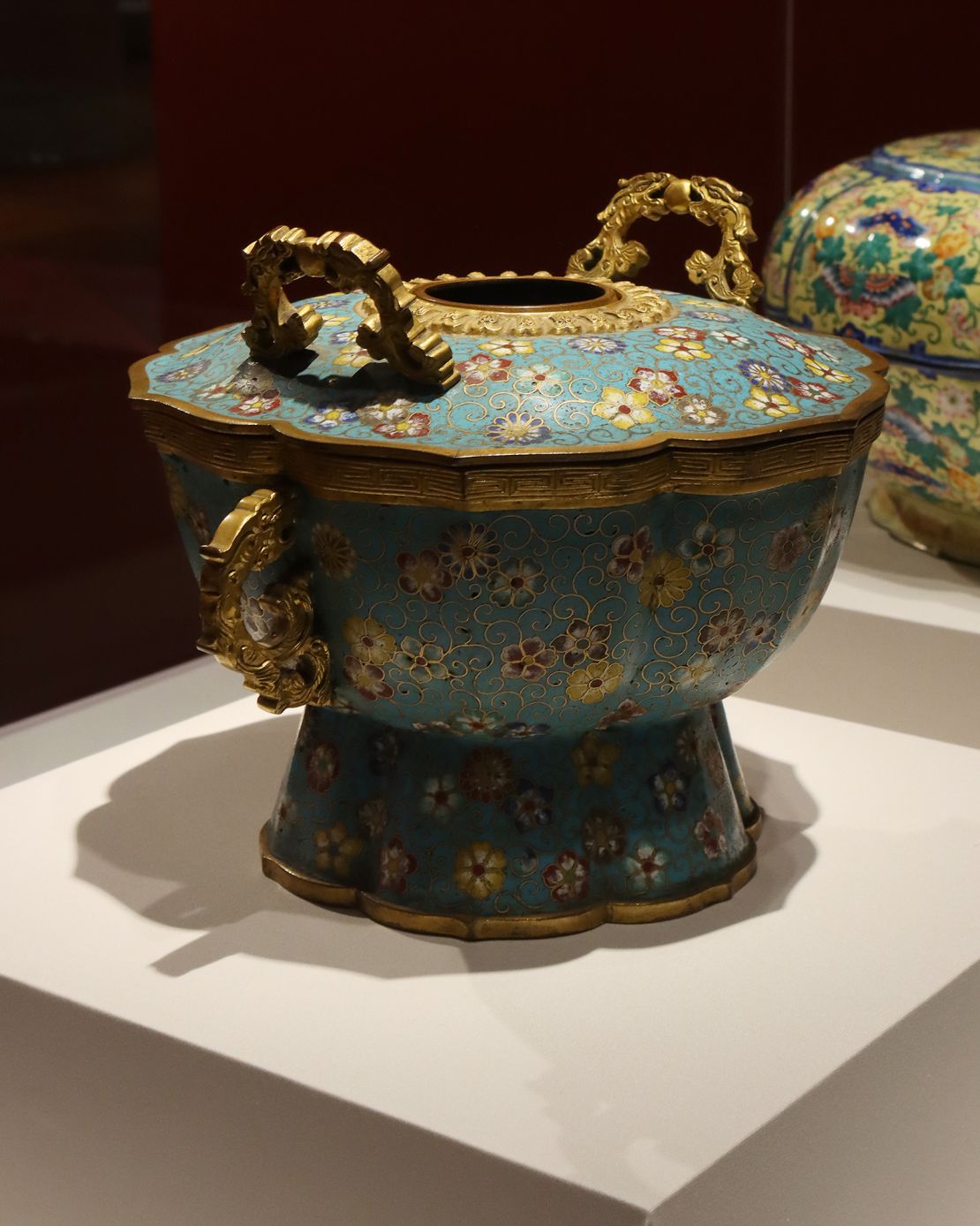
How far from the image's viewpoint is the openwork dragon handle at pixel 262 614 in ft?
3.31

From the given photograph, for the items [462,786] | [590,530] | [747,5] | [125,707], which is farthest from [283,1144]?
[747,5]

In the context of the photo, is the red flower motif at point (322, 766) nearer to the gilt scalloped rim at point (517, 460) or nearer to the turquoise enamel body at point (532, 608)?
the turquoise enamel body at point (532, 608)

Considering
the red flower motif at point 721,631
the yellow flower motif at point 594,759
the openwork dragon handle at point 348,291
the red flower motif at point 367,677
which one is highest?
the openwork dragon handle at point 348,291

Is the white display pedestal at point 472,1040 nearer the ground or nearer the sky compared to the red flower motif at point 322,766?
nearer the ground

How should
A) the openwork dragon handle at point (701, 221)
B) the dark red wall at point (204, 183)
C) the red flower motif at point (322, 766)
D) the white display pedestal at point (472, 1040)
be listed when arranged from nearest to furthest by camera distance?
the white display pedestal at point (472, 1040) < the red flower motif at point (322, 766) < the openwork dragon handle at point (701, 221) < the dark red wall at point (204, 183)

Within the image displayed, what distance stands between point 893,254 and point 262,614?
902 mm

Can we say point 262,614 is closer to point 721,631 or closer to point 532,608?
point 532,608

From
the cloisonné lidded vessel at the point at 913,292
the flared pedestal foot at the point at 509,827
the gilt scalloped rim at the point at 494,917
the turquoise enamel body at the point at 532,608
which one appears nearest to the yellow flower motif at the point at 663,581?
the turquoise enamel body at the point at 532,608

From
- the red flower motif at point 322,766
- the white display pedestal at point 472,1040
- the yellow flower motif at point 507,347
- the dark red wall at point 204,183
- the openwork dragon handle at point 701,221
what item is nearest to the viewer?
→ the white display pedestal at point 472,1040

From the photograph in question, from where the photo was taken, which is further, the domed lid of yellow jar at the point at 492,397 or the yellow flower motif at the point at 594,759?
the yellow flower motif at the point at 594,759

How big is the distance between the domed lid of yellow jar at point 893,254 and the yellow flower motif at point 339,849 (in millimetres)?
811

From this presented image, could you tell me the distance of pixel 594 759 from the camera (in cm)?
118

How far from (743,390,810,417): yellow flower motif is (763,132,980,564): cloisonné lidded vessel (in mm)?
667

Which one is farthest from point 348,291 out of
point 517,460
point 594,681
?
point 594,681
